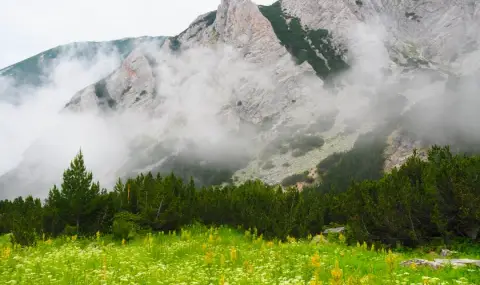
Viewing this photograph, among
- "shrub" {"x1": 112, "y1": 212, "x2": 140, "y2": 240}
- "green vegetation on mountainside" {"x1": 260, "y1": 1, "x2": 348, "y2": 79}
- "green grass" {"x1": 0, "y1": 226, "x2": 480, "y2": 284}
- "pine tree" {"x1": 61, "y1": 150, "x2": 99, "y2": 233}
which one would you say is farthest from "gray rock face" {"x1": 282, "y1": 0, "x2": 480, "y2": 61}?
"green grass" {"x1": 0, "y1": 226, "x2": 480, "y2": 284}

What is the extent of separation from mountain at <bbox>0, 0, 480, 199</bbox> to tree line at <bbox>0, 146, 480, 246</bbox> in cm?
9999

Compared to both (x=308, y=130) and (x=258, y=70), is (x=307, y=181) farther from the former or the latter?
(x=258, y=70)

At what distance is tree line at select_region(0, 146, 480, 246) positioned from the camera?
18.2 m

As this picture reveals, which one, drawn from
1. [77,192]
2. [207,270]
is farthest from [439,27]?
[207,270]

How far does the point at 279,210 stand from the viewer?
25531 millimetres

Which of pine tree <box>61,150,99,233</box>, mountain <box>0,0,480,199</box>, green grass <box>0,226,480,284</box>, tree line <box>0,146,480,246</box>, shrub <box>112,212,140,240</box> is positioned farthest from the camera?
mountain <box>0,0,480,199</box>

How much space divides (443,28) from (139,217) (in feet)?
699

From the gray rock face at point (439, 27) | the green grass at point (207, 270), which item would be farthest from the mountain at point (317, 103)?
the green grass at point (207, 270)

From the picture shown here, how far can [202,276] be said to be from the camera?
31.6 ft

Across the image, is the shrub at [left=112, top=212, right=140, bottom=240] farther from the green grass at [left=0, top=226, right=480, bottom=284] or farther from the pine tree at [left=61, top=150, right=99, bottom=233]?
the green grass at [left=0, top=226, right=480, bottom=284]

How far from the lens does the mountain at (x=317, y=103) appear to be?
139 metres

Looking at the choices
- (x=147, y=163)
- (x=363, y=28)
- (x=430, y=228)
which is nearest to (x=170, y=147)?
(x=147, y=163)

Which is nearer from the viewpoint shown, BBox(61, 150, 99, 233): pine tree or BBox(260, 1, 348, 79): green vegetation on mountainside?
BBox(61, 150, 99, 233): pine tree

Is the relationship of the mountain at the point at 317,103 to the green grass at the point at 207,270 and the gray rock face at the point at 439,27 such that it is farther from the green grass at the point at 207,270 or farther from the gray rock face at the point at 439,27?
the green grass at the point at 207,270
